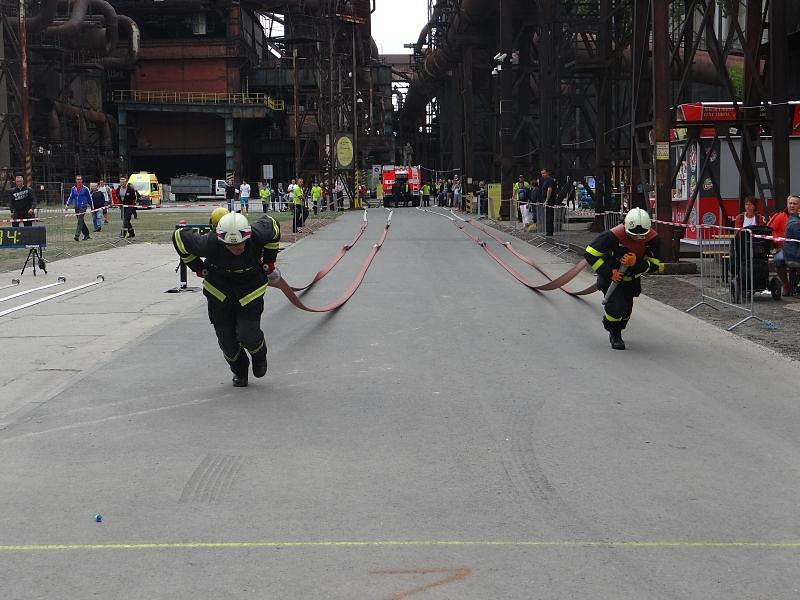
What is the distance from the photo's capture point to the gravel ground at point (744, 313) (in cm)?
1178

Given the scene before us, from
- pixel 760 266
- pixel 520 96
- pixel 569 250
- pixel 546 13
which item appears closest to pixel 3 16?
pixel 520 96

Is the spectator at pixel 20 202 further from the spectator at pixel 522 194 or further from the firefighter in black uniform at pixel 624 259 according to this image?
the spectator at pixel 522 194

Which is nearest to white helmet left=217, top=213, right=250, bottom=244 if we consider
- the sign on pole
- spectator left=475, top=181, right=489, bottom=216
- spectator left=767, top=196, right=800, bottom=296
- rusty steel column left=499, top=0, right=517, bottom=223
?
spectator left=767, top=196, right=800, bottom=296

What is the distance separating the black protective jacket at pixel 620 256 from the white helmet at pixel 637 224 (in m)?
0.07

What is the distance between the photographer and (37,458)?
686 cm

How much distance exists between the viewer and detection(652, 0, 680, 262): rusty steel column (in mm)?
18891

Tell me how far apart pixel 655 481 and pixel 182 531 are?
9.06ft

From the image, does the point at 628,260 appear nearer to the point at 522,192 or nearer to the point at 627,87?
the point at 627,87

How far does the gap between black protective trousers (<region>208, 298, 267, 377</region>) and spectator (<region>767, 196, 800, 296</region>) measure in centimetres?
890

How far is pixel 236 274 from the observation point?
8.98m

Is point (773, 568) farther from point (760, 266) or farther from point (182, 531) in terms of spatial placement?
point (760, 266)

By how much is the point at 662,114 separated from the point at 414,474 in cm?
1414

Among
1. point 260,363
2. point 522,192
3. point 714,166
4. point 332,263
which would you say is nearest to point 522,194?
point 522,192

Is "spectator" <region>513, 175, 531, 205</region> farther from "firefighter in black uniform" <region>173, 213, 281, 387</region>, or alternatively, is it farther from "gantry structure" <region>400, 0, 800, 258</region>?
"firefighter in black uniform" <region>173, 213, 281, 387</region>
